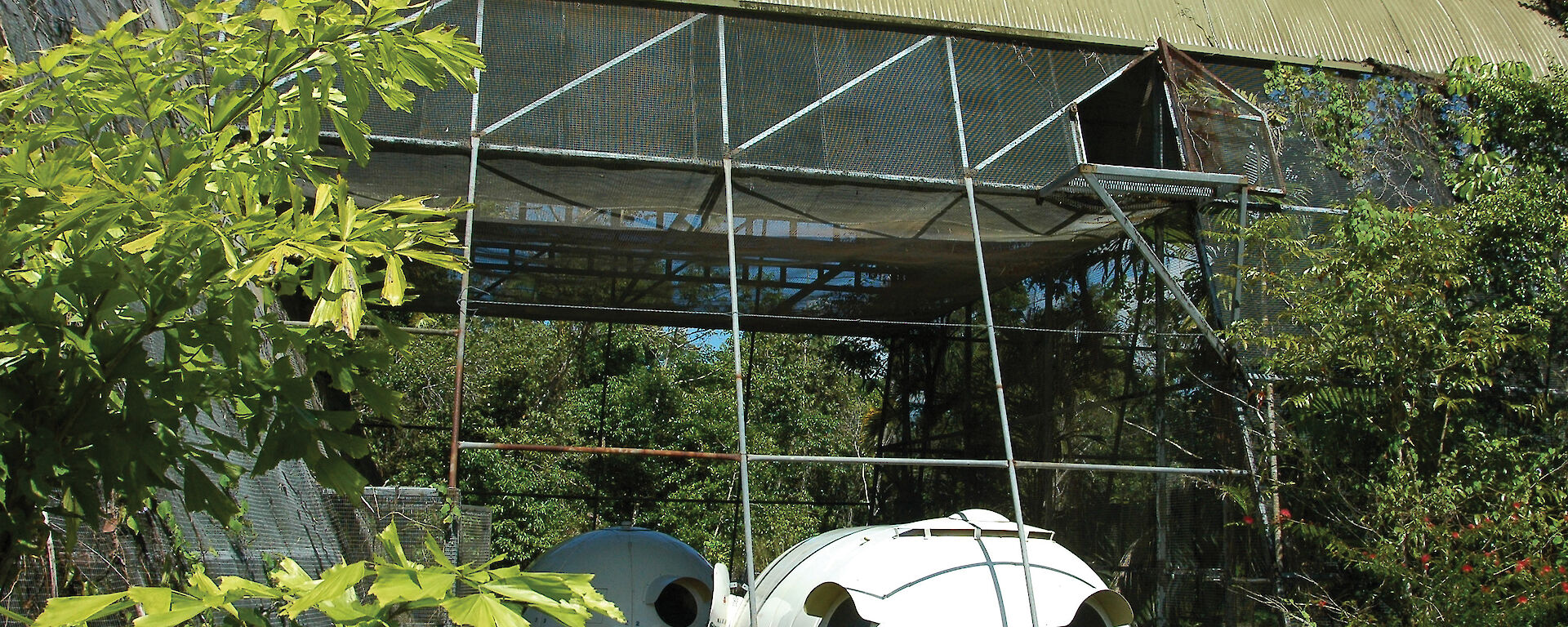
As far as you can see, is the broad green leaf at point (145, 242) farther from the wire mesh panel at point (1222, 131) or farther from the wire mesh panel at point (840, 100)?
the wire mesh panel at point (1222, 131)

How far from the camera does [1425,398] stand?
984 centimetres

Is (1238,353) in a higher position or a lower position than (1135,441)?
higher

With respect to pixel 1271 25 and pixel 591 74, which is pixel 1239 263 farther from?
pixel 591 74

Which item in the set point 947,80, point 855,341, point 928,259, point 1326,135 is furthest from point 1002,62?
point 855,341

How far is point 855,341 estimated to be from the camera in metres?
19.7

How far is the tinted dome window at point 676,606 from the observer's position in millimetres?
11109

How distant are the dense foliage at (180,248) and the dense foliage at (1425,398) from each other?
8.72 m

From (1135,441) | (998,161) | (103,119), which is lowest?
(1135,441)

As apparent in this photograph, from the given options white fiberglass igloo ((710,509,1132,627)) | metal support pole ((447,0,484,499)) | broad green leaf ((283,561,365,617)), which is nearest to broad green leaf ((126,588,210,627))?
broad green leaf ((283,561,365,617))

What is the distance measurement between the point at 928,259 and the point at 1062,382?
227cm

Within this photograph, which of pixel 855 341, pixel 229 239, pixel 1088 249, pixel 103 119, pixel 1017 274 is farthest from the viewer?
pixel 855 341

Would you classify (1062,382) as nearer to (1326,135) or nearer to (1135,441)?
(1135,441)

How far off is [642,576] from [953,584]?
4803 mm

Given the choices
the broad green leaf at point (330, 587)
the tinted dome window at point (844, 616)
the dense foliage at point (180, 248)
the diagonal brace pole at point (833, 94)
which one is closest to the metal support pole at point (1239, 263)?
the diagonal brace pole at point (833, 94)
